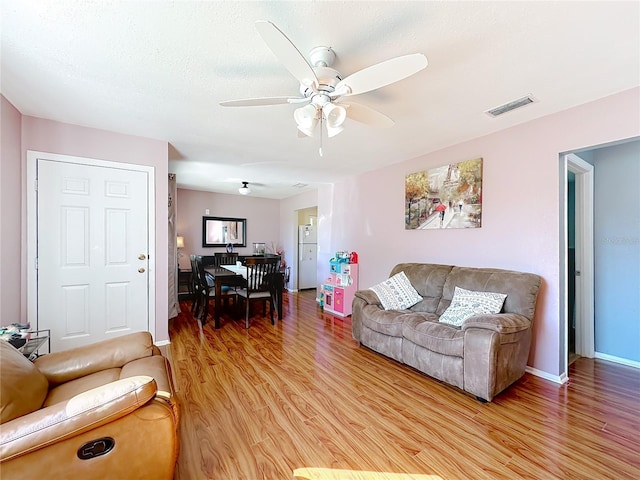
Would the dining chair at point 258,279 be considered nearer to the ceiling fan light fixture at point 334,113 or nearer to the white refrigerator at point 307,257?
the ceiling fan light fixture at point 334,113

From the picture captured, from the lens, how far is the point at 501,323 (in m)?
2.07

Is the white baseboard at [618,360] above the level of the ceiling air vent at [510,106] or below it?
below

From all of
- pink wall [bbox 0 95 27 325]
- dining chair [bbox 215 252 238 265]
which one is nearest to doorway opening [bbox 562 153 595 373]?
pink wall [bbox 0 95 27 325]

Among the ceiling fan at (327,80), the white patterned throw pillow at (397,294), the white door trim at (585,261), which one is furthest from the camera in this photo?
the white patterned throw pillow at (397,294)

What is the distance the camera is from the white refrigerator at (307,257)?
22.6 feet

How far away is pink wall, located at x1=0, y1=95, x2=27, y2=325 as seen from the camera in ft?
7.20

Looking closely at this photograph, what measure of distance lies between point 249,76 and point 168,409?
201 cm

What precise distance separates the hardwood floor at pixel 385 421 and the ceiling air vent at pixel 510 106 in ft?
7.83

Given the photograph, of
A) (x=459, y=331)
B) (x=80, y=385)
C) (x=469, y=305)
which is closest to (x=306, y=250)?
(x=469, y=305)

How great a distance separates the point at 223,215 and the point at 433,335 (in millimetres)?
5602

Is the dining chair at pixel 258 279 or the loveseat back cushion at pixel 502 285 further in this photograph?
the dining chair at pixel 258 279

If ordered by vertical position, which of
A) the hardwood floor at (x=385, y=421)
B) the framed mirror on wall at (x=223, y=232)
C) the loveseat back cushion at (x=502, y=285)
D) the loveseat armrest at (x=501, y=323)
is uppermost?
the framed mirror on wall at (x=223, y=232)

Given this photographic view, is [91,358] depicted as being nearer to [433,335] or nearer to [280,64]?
[280,64]

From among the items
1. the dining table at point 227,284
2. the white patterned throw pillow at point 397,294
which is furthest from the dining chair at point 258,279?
the white patterned throw pillow at point 397,294
